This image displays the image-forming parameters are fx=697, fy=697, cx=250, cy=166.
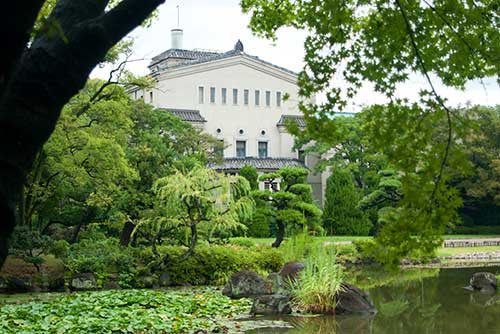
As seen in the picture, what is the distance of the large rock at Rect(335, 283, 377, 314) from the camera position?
436 inches

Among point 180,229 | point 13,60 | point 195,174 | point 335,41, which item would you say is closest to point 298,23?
point 335,41

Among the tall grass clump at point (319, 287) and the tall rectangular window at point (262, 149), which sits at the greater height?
the tall rectangular window at point (262, 149)

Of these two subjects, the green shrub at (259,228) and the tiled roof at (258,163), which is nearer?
the green shrub at (259,228)

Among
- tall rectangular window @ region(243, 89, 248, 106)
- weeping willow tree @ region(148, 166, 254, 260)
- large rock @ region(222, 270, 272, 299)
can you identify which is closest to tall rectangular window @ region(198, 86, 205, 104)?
tall rectangular window @ region(243, 89, 248, 106)

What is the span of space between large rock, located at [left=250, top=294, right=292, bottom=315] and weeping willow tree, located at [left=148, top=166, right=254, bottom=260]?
167 inches

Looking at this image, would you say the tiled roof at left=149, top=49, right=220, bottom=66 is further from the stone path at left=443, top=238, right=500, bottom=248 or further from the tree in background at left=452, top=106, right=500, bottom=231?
the stone path at left=443, top=238, right=500, bottom=248

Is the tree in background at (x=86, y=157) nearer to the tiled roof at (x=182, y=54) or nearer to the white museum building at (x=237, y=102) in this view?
the white museum building at (x=237, y=102)

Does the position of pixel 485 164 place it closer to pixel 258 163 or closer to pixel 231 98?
Answer: pixel 258 163

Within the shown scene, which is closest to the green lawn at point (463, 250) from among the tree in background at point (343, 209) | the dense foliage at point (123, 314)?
the tree in background at point (343, 209)

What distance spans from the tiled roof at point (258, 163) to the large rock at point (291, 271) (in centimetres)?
2285

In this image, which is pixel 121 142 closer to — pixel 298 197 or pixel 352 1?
pixel 298 197

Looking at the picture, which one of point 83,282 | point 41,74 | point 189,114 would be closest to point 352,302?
point 83,282

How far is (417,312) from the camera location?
1168cm

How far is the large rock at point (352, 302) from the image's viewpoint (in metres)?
11.1
